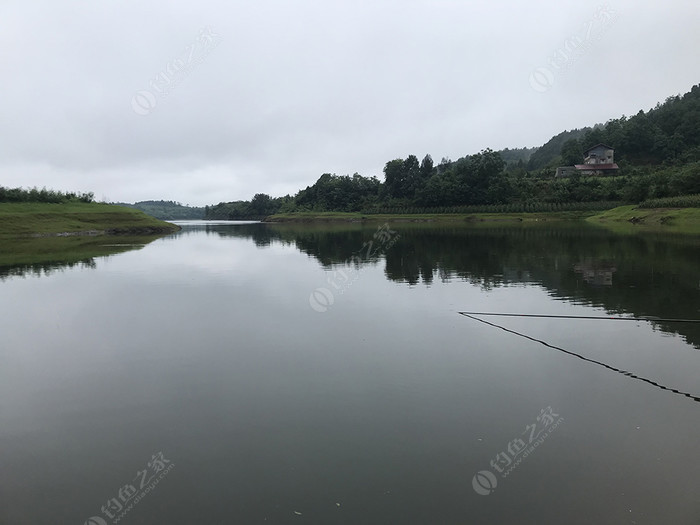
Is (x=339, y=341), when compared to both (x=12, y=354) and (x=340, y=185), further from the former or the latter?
(x=340, y=185)

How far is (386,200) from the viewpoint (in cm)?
11825

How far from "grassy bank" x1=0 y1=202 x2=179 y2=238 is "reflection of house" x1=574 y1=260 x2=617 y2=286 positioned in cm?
6296

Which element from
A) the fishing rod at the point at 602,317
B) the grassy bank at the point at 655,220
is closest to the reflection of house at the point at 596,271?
the fishing rod at the point at 602,317

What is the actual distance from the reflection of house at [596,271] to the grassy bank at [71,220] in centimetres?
6296

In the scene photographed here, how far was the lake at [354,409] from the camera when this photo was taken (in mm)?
5379

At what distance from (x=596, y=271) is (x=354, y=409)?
18.3 metres

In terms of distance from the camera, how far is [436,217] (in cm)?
9406

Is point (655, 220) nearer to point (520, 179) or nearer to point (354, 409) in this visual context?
point (520, 179)

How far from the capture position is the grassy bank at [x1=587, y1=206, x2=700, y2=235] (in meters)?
46.1

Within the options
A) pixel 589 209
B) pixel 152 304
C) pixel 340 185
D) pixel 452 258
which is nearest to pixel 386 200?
pixel 340 185

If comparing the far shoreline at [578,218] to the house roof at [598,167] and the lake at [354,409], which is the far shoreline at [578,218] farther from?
the lake at [354,409]

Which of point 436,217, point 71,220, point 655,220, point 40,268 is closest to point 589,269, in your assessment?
point 40,268

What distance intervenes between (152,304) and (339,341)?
844cm

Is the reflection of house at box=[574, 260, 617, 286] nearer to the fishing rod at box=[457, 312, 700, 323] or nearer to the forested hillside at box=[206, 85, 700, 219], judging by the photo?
the fishing rod at box=[457, 312, 700, 323]
